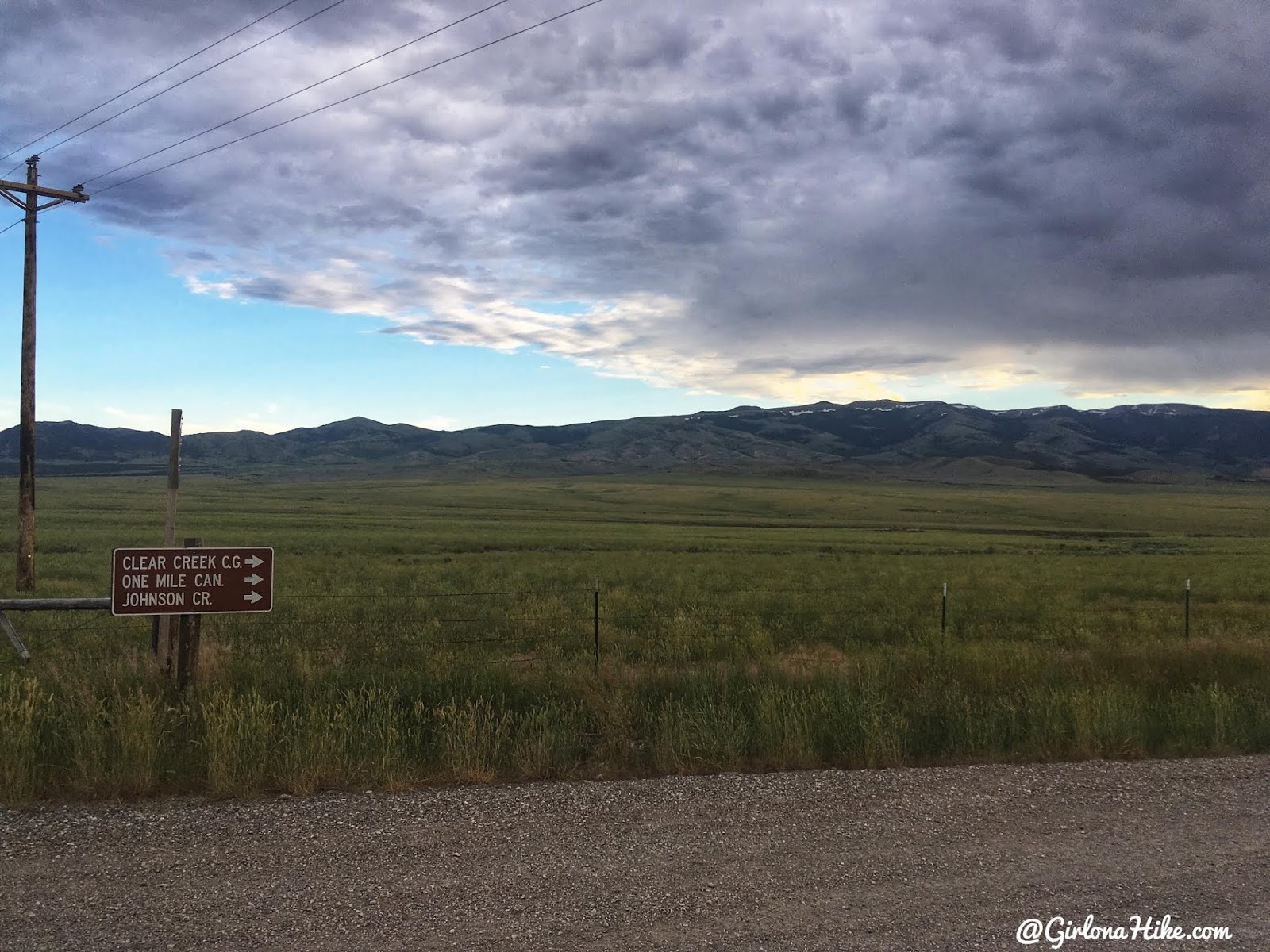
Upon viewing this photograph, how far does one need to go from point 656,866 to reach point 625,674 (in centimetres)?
497

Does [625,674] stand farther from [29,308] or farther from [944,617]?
[29,308]

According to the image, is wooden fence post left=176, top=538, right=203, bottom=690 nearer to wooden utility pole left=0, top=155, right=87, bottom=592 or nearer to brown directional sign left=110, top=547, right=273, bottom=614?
brown directional sign left=110, top=547, right=273, bottom=614

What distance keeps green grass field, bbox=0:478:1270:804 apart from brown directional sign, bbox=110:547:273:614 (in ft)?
2.65

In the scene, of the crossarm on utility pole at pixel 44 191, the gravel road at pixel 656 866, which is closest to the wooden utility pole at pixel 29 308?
the crossarm on utility pole at pixel 44 191

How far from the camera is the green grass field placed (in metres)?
6.86

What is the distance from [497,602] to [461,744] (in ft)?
46.4

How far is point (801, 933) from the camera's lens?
4.16 metres

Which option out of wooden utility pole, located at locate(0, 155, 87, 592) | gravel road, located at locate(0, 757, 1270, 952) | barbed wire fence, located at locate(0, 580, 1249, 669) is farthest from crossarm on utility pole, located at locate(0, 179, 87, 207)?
gravel road, located at locate(0, 757, 1270, 952)

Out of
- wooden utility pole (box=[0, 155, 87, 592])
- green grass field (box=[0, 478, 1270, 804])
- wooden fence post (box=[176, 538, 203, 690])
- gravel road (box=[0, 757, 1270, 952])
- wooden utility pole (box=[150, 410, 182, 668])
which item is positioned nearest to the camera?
gravel road (box=[0, 757, 1270, 952])

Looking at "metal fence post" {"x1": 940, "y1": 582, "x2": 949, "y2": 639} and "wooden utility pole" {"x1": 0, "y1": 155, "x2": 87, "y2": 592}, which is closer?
"metal fence post" {"x1": 940, "y1": 582, "x2": 949, "y2": 639}

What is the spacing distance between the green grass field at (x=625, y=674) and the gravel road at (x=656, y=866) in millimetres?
648

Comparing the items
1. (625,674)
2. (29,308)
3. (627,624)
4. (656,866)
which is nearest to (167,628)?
(625,674)

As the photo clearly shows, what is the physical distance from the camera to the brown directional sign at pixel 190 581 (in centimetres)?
798

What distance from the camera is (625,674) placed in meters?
9.93
